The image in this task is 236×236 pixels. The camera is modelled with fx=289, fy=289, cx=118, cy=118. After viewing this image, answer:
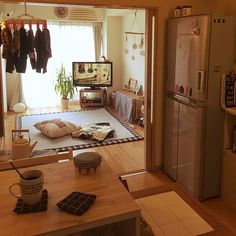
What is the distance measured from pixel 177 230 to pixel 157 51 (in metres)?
1.85

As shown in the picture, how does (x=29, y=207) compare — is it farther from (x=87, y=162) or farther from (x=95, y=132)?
(x=95, y=132)

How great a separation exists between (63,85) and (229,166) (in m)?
4.75

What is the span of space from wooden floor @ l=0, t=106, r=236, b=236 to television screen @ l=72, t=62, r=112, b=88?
7.79 feet

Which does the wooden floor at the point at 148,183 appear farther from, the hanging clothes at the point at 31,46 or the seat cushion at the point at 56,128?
the hanging clothes at the point at 31,46

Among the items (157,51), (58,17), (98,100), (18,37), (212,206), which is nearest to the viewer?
(18,37)

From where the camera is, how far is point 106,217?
1.23 metres

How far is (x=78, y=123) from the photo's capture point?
5430mm

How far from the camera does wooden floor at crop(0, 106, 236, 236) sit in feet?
8.30

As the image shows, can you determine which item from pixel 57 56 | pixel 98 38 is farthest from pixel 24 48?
pixel 98 38

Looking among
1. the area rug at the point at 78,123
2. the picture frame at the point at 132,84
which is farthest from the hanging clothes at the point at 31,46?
the picture frame at the point at 132,84

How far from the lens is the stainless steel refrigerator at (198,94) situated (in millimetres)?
2523

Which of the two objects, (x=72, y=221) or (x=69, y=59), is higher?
(x=69, y=59)

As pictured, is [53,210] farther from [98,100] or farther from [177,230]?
[98,100]

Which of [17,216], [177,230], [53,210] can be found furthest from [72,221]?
[177,230]
